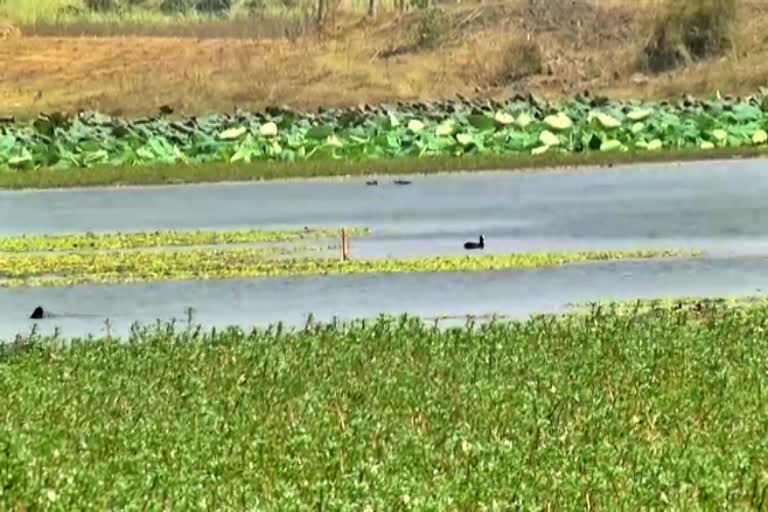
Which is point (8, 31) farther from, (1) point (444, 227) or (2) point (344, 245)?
(2) point (344, 245)

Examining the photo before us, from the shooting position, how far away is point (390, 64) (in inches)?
1781

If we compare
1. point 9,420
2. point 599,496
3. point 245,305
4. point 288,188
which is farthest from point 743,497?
point 288,188

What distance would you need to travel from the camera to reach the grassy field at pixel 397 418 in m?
7.55

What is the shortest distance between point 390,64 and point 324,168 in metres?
15.3

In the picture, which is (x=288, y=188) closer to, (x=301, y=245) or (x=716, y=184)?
(x=716, y=184)

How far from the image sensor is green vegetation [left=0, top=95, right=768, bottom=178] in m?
31.9

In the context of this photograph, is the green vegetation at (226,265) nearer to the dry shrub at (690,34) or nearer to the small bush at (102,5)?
the dry shrub at (690,34)

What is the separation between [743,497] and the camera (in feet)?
24.6

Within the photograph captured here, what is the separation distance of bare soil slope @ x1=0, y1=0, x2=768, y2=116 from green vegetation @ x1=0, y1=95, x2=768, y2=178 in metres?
6.22

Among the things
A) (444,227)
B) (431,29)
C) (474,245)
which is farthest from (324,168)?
(431,29)

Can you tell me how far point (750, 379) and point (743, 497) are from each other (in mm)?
2664

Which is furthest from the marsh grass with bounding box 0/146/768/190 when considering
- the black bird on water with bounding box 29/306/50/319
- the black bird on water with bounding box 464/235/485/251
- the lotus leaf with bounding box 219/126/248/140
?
the black bird on water with bounding box 29/306/50/319

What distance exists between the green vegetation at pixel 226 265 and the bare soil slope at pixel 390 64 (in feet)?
73.1

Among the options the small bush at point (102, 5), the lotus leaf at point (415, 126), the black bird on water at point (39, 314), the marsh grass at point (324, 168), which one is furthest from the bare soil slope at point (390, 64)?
the black bird on water at point (39, 314)
